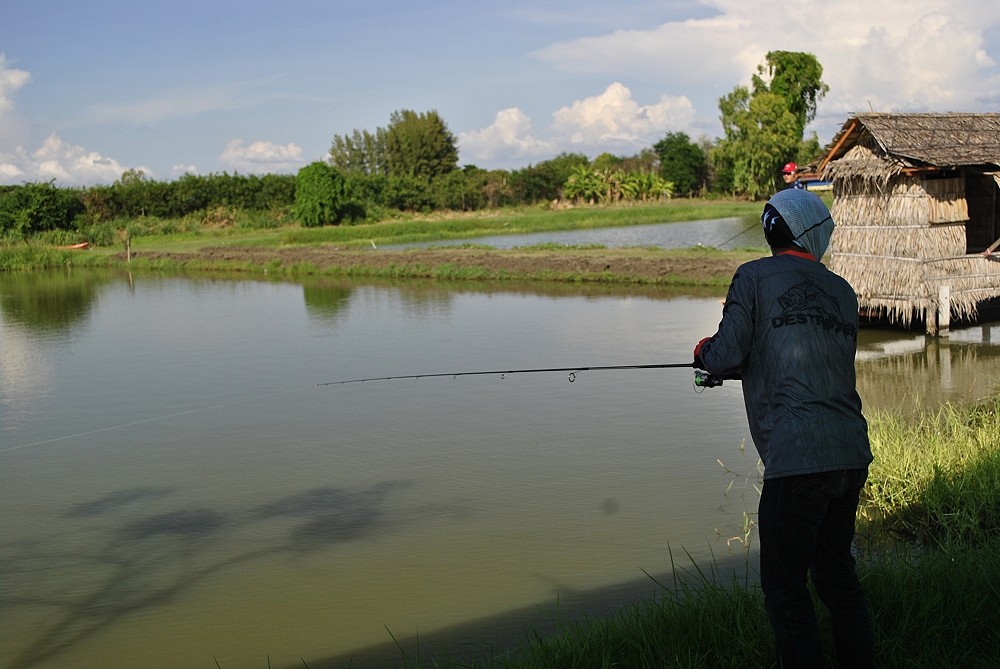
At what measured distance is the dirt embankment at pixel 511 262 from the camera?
15.9 m

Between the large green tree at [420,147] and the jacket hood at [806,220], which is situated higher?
the large green tree at [420,147]

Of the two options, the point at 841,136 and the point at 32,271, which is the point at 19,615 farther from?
the point at 32,271

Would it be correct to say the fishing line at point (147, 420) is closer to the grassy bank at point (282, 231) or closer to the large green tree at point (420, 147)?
the grassy bank at point (282, 231)

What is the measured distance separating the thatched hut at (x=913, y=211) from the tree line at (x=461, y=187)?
25142mm

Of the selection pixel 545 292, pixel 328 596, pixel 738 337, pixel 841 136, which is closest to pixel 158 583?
pixel 328 596

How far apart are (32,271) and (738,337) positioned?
25.8 metres

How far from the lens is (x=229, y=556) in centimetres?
486

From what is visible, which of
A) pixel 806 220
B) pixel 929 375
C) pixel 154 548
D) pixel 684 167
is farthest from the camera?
pixel 684 167

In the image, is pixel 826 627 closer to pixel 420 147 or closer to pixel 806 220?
pixel 806 220

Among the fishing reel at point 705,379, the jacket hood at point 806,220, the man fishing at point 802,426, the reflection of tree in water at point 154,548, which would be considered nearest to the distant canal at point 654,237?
the reflection of tree in water at point 154,548

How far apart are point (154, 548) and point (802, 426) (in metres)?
3.68

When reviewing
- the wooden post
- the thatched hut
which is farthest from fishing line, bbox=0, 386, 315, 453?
the wooden post

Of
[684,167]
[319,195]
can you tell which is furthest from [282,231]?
[684,167]

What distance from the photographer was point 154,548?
5.03 m
